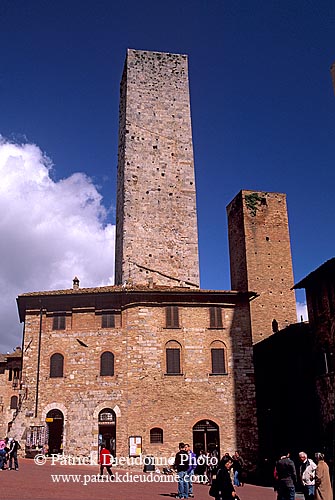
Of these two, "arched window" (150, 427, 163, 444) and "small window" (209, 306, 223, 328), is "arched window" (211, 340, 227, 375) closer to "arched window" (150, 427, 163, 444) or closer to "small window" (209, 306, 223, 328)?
"small window" (209, 306, 223, 328)

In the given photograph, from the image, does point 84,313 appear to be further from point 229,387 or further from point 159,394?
point 229,387

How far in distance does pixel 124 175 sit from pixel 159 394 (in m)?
14.5

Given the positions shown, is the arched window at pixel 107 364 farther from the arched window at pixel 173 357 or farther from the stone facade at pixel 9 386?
the stone facade at pixel 9 386

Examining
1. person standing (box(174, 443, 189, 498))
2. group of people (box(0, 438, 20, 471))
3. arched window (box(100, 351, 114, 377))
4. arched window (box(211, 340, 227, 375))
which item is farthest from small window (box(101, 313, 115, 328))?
person standing (box(174, 443, 189, 498))

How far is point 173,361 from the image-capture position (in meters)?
25.0

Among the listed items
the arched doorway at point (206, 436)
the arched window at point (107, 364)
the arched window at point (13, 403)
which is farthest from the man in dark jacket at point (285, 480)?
the arched window at point (13, 403)

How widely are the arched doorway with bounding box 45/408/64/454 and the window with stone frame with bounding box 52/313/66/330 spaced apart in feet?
12.8

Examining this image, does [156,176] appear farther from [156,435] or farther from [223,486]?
[223,486]

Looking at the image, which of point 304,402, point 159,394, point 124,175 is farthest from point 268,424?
point 124,175

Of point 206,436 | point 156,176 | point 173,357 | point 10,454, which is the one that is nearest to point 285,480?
point 10,454

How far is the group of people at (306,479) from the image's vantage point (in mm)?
8625

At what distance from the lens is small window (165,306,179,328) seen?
2561 centimetres

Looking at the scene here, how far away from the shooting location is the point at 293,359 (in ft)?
91.2

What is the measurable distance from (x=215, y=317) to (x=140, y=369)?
4602 mm
